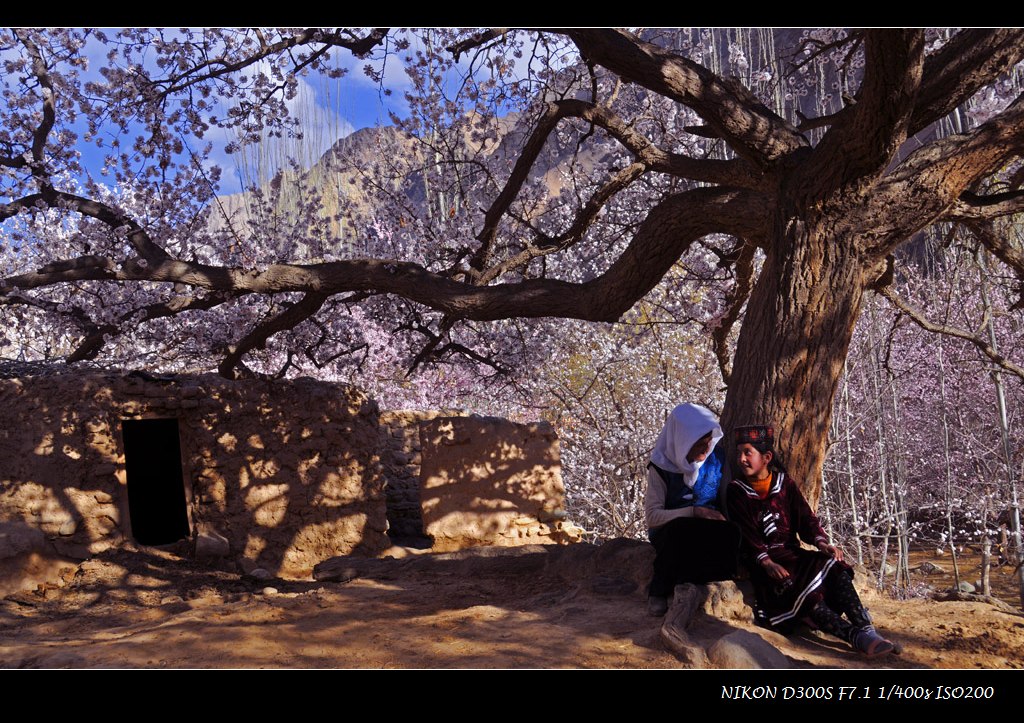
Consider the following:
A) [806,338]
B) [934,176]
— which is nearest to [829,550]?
[806,338]

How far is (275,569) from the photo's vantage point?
25.8 feet

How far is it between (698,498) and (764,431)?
513mm

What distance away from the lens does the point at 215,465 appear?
768cm

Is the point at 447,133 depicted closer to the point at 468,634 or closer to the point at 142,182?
the point at 142,182

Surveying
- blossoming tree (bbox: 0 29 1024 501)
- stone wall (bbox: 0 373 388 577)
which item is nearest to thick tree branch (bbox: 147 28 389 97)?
blossoming tree (bbox: 0 29 1024 501)

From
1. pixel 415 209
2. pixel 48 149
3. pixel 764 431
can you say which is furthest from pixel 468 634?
pixel 415 209

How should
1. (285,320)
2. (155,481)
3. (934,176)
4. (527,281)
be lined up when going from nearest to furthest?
(934,176)
(527,281)
(285,320)
(155,481)

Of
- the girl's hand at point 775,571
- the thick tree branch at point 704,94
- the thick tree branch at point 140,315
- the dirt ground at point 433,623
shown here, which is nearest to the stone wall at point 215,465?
the thick tree branch at point 140,315

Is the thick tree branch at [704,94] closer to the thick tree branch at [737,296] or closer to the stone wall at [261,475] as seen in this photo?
the thick tree branch at [737,296]

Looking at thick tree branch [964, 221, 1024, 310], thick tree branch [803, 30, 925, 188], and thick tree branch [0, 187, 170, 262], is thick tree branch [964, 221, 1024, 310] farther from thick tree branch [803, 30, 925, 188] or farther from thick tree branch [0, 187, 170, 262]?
thick tree branch [0, 187, 170, 262]

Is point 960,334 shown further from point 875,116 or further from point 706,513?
point 706,513

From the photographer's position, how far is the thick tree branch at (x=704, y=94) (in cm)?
508

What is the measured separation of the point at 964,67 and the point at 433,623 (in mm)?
4514

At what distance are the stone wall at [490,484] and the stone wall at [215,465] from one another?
62cm
